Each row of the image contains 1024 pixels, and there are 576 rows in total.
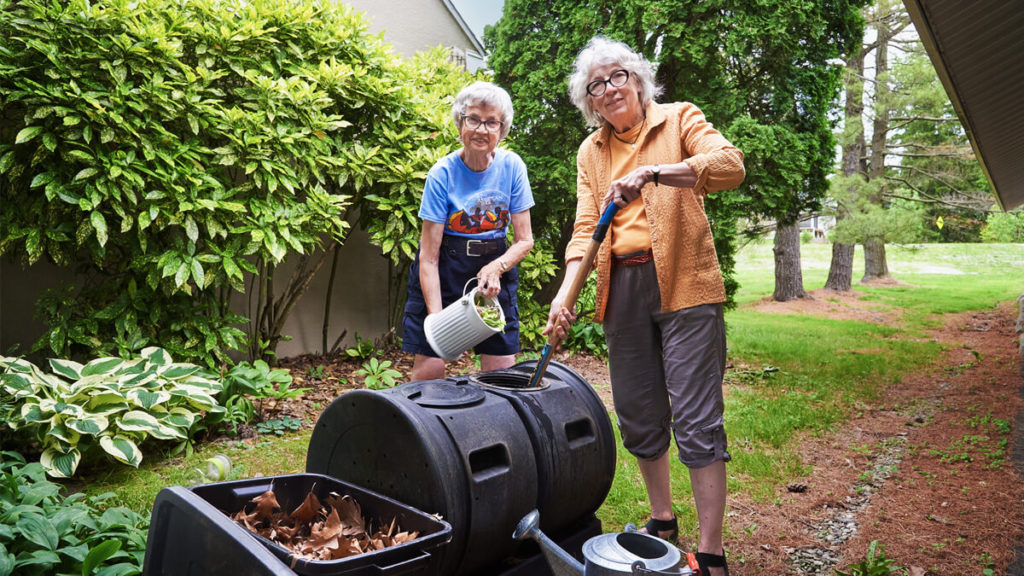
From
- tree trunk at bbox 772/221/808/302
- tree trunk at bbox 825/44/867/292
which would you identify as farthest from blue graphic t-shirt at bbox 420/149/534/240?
tree trunk at bbox 825/44/867/292

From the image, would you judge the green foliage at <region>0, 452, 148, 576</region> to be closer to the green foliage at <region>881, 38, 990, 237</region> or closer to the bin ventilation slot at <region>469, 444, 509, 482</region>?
the bin ventilation slot at <region>469, 444, 509, 482</region>

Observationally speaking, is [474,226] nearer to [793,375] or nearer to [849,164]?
[793,375]

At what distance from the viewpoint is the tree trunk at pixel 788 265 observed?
43.1 ft

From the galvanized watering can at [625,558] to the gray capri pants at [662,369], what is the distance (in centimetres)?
64

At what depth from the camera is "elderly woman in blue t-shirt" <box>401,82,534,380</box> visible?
272cm

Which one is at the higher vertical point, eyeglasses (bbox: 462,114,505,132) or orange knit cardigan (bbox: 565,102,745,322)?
eyeglasses (bbox: 462,114,505,132)

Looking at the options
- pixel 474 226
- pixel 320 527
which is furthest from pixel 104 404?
pixel 474 226

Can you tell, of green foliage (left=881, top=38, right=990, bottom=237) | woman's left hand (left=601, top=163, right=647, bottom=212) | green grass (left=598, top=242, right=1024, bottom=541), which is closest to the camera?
woman's left hand (left=601, top=163, right=647, bottom=212)

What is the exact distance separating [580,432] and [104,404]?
247cm

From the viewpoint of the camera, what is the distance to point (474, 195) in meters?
2.80

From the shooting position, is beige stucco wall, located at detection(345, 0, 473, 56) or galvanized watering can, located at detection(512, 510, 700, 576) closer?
galvanized watering can, located at detection(512, 510, 700, 576)

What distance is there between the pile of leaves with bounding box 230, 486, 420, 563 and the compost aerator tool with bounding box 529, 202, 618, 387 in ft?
2.75

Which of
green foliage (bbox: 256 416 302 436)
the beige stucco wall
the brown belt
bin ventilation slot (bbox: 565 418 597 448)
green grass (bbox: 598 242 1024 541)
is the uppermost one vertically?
the beige stucco wall

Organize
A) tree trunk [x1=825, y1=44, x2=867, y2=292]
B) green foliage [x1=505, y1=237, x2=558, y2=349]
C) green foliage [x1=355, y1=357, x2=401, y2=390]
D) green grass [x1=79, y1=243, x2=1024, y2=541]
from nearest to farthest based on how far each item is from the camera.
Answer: green grass [x1=79, y1=243, x2=1024, y2=541]
green foliage [x1=355, y1=357, x2=401, y2=390]
green foliage [x1=505, y1=237, x2=558, y2=349]
tree trunk [x1=825, y1=44, x2=867, y2=292]
